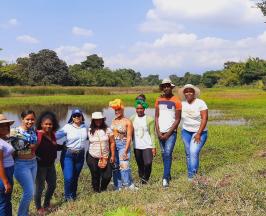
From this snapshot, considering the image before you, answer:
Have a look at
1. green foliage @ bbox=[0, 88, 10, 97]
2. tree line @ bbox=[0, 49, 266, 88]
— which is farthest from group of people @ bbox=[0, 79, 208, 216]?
tree line @ bbox=[0, 49, 266, 88]

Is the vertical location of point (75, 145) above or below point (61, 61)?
below

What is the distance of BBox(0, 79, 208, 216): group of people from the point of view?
5.91 m

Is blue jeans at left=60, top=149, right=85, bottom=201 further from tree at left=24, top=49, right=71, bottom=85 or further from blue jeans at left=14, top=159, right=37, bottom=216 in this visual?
tree at left=24, top=49, right=71, bottom=85

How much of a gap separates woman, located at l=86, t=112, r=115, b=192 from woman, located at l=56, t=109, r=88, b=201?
16 centimetres

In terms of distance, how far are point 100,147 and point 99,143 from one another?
67mm

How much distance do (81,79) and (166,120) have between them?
70151 millimetres

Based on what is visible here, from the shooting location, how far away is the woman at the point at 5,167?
17.1 feet

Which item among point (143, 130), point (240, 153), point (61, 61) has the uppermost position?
point (61, 61)

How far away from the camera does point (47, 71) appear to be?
71.1m

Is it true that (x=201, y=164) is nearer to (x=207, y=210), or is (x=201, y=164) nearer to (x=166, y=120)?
(x=166, y=120)

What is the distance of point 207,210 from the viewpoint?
196 inches

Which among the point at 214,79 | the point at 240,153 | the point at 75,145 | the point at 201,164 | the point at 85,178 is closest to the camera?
the point at 75,145

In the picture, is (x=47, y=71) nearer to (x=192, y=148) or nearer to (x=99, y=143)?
(x=192, y=148)

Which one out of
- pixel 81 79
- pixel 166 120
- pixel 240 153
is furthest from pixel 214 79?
pixel 166 120
